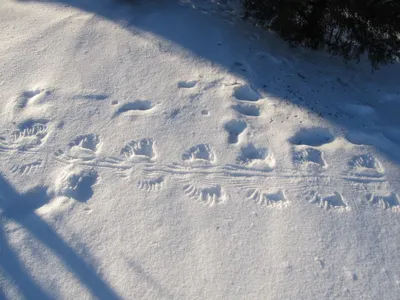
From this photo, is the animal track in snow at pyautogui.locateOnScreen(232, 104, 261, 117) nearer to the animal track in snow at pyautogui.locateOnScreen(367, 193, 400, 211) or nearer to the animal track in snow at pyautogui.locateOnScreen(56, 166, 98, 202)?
the animal track in snow at pyautogui.locateOnScreen(367, 193, 400, 211)

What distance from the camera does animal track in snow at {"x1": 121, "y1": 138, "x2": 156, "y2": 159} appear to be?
10.6 feet

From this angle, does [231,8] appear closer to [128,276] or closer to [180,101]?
[180,101]

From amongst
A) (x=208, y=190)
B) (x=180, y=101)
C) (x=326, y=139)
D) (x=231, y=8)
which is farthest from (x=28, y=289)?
(x=231, y=8)

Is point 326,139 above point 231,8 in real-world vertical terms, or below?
below

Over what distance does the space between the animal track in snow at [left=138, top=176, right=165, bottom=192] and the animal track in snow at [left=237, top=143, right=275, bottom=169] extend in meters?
0.60

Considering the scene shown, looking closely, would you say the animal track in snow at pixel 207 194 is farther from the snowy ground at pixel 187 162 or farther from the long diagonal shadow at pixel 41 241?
the long diagonal shadow at pixel 41 241

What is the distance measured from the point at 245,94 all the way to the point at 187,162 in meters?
0.91

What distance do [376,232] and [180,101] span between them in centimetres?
182

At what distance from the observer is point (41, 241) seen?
276cm

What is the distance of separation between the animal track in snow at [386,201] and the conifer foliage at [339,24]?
4.68ft

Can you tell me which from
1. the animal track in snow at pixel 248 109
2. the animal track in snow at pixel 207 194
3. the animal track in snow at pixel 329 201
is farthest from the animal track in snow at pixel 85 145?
the animal track in snow at pixel 329 201

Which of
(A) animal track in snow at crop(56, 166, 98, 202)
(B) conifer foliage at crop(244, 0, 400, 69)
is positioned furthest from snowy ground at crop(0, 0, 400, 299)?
(B) conifer foliage at crop(244, 0, 400, 69)

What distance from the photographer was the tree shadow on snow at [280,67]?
3.60 m

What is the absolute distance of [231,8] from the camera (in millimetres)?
4574
